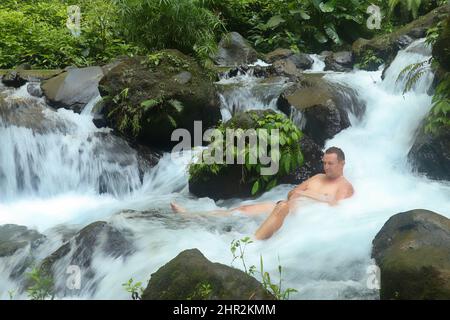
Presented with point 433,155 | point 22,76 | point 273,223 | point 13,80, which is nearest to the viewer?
point 273,223

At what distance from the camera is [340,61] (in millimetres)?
11688

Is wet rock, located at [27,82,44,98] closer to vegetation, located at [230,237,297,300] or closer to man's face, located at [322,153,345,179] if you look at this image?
man's face, located at [322,153,345,179]

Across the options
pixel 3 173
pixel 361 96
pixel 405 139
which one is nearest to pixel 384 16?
pixel 361 96

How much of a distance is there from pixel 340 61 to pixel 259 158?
21.5ft

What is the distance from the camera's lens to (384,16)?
14.4 metres

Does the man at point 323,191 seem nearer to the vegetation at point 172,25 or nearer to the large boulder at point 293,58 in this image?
the vegetation at point 172,25

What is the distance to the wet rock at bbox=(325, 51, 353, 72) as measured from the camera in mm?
11430

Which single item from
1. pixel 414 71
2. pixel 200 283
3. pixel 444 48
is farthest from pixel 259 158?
pixel 414 71

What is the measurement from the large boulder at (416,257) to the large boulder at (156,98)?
413 cm

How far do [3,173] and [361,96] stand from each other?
6.11 metres

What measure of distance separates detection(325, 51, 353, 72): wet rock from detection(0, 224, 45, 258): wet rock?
8296mm

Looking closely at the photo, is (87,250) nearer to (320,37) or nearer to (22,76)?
(22,76)
